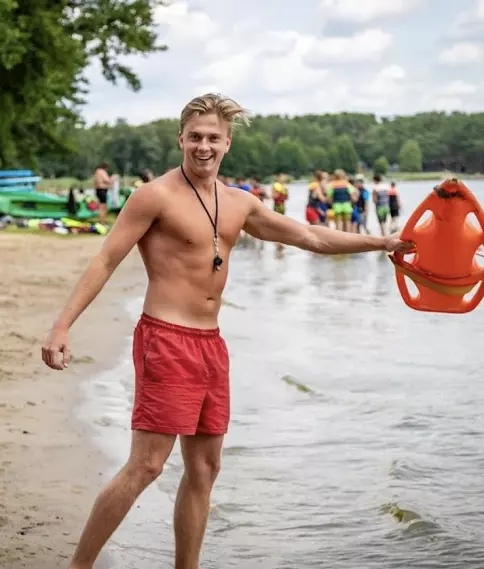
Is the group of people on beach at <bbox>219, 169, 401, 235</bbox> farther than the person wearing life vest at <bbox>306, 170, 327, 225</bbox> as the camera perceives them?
No

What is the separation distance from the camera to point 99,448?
7172mm

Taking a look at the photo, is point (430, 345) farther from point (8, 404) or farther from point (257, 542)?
point (257, 542)

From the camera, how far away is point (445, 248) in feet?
17.7

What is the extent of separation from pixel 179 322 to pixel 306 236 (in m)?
0.76

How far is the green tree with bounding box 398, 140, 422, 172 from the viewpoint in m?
87.5

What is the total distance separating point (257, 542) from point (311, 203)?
24.9m

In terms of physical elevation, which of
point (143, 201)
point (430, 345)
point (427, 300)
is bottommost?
point (430, 345)

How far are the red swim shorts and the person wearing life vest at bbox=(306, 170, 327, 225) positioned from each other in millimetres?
25687

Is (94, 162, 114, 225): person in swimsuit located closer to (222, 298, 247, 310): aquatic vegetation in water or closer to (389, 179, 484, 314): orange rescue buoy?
(222, 298, 247, 310): aquatic vegetation in water

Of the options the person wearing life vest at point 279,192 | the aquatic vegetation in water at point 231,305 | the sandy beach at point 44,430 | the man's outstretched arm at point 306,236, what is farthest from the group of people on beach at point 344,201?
the man's outstretched arm at point 306,236

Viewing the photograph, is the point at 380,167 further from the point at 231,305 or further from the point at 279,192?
the point at 231,305

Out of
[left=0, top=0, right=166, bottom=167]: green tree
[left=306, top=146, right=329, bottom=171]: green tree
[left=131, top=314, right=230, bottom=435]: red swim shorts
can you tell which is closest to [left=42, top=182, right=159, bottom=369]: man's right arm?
[left=131, top=314, right=230, bottom=435]: red swim shorts

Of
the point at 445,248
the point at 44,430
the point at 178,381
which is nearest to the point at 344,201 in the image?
the point at 44,430

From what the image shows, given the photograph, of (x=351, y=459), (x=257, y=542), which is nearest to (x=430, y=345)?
(x=351, y=459)
